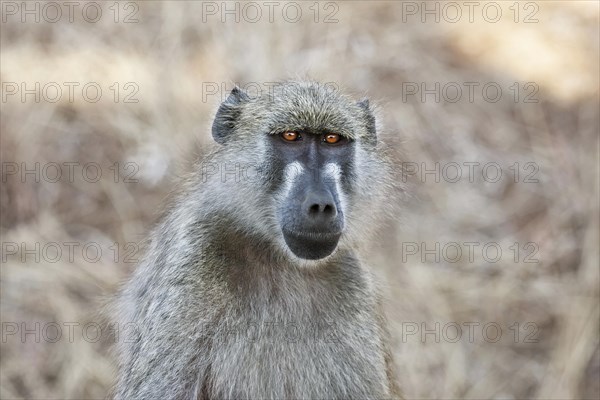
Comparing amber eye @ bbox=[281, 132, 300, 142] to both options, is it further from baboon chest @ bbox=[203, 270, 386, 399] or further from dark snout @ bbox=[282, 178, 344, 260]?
baboon chest @ bbox=[203, 270, 386, 399]

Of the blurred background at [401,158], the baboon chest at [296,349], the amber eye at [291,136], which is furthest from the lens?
the blurred background at [401,158]

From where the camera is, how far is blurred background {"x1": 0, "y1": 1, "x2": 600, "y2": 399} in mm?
8305

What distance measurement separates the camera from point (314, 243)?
178 inches

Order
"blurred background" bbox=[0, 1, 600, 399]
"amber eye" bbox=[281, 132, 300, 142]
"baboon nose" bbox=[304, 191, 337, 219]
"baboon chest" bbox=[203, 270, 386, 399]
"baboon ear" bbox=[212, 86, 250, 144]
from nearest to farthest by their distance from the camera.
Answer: "baboon nose" bbox=[304, 191, 337, 219]
"baboon chest" bbox=[203, 270, 386, 399]
"amber eye" bbox=[281, 132, 300, 142]
"baboon ear" bbox=[212, 86, 250, 144]
"blurred background" bbox=[0, 1, 600, 399]

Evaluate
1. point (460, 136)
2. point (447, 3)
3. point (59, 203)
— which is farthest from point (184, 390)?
point (447, 3)

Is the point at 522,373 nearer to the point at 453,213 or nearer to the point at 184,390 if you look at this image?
the point at 453,213

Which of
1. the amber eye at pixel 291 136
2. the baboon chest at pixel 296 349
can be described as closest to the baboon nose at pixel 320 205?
the amber eye at pixel 291 136

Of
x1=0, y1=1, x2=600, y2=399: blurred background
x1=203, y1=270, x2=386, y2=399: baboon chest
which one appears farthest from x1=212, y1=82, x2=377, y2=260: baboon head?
x1=0, y1=1, x2=600, y2=399: blurred background

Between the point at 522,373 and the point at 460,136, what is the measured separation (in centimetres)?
260

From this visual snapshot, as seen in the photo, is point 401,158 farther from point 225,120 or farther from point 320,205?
point 320,205

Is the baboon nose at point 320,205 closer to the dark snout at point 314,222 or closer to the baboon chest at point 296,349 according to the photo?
the dark snout at point 314,222

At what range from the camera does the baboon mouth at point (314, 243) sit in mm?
4496

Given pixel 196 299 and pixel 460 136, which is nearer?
pixel 196 299

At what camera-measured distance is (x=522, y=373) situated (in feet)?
27.6
